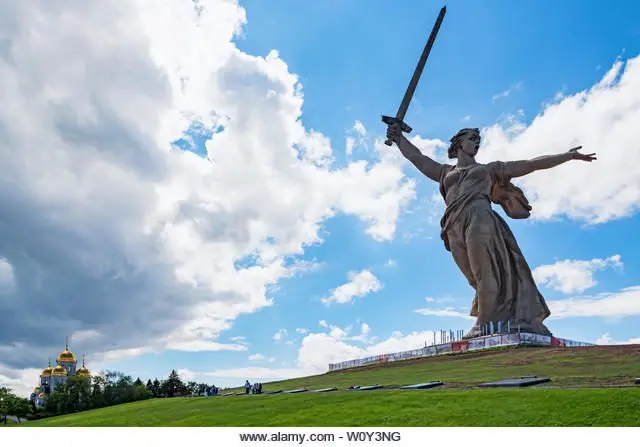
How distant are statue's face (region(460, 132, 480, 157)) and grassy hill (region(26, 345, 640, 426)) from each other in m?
11.1

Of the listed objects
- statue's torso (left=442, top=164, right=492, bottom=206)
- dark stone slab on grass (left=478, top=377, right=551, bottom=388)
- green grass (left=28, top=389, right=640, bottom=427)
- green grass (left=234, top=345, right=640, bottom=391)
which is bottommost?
green grass (left=28, top=389, right=640, bottom=427)

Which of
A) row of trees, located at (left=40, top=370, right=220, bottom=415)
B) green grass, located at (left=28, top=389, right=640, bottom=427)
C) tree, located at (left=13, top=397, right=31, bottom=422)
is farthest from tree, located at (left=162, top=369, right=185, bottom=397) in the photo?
green grass, located at (left=28, top=389, right=640, bottom=427)

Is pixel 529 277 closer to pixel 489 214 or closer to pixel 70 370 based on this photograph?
pixel 489 214

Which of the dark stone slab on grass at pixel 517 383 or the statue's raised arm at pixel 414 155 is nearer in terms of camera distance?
the dark stone slab on grass at pixel 517 383

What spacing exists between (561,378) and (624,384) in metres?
2.19

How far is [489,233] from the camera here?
27406 mm

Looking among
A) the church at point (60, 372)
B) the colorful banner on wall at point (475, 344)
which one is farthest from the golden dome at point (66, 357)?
the colorful banner on wall at point (475, 344)

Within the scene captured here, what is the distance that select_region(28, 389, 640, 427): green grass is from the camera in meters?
10.2

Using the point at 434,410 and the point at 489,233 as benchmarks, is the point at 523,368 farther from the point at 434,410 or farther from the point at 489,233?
the point at 489,233

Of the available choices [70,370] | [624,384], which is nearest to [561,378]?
[624,384]

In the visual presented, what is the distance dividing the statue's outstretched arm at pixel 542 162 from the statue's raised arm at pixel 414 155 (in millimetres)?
3313

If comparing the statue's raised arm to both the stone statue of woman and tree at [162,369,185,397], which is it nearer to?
the stone statue of woman

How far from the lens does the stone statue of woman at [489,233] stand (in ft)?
87.9

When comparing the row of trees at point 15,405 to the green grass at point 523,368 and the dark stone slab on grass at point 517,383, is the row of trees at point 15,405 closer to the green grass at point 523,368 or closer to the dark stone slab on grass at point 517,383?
the green grass at point 523,368
